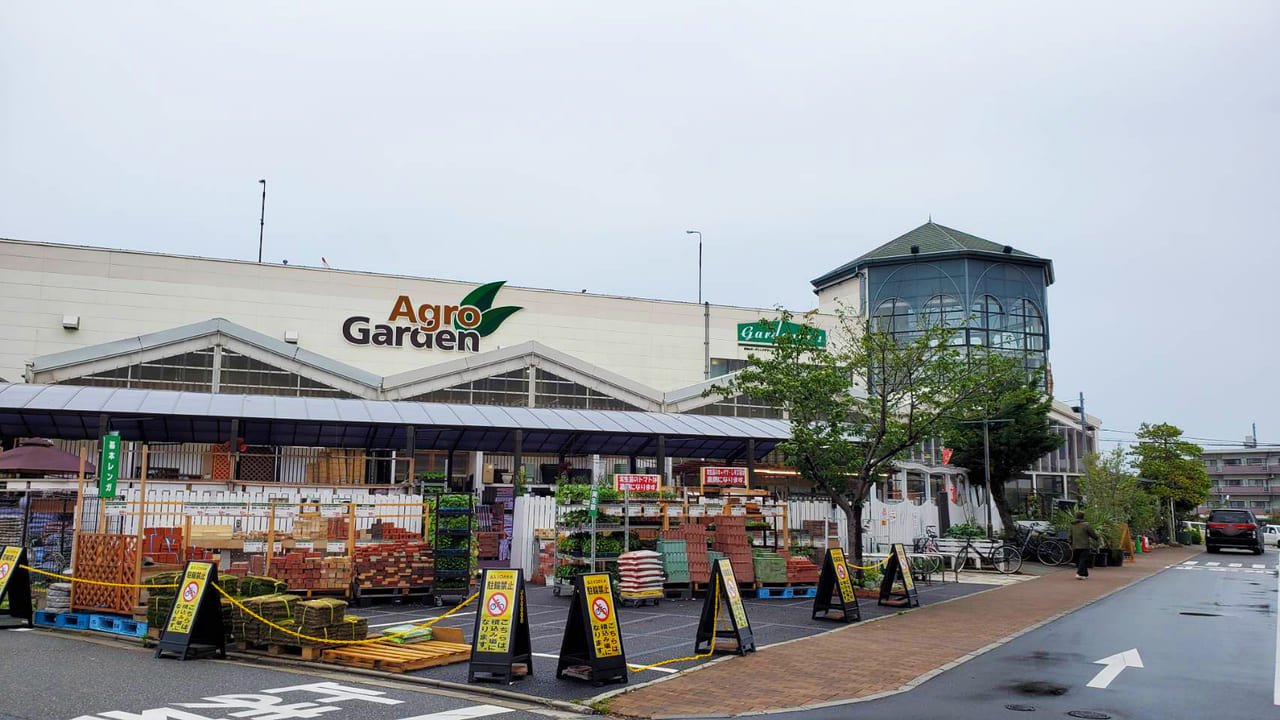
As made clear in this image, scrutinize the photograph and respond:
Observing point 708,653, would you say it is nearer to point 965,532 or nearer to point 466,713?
point 466,713

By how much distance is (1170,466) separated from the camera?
173ft

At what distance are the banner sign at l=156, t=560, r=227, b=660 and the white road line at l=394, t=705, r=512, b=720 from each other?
186 inches

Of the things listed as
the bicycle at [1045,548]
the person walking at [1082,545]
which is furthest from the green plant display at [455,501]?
the bicycle at [1045,548]

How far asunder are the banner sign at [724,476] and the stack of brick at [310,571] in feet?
27.5

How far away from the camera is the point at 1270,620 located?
16.1 meters

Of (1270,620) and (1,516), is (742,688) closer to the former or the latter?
(1270,620)

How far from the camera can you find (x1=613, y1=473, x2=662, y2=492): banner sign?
19766 mm

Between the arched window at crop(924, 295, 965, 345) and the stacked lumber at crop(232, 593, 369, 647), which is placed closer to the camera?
the stacked lumber at crop(232, 593, 369, 647)

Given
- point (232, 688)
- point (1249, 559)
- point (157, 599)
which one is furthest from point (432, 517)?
point (1249, 559)

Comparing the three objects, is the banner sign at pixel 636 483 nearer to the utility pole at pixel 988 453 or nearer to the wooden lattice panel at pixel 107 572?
the wooden lattice panel at pixel 107 572

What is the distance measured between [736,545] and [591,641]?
9.90 metres

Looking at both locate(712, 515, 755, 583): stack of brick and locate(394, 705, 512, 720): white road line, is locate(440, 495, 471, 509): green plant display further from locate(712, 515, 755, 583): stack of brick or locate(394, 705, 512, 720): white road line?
locate(394, 705, 512, 720): white road line

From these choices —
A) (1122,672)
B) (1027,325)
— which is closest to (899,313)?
(1027,325)

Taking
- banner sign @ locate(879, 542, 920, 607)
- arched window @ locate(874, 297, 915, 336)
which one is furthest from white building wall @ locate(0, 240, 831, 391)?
banner sign @ locate(879, 542, 920, 607)
